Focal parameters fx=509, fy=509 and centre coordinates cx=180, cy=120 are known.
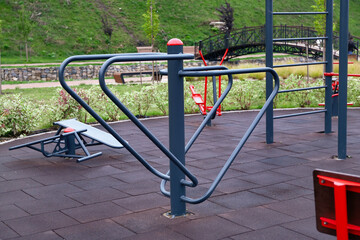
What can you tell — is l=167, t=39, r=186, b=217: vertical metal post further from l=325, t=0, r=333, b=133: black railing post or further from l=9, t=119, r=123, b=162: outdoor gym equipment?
l=325, t=0, r=333, b=133: black railing post

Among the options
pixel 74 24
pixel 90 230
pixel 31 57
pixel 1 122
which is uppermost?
pixel 74 24

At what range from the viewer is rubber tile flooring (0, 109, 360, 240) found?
3.85m

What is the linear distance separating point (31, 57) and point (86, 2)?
10347mm

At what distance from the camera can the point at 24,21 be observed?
86.5 ft

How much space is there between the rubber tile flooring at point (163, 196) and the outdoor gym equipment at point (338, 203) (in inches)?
43.5

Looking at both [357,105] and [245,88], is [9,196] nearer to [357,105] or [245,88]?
[245,88]

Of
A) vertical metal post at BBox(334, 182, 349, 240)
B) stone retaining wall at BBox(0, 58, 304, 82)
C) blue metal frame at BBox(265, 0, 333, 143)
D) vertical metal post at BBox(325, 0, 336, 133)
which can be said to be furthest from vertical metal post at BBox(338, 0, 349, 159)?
stone retaining wall at BBox(0, 58, 304, 82)

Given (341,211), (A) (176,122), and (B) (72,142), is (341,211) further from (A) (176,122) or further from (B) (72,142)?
(B) (72,142)

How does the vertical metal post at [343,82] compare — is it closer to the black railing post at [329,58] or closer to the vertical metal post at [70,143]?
the black railing post at [329,58]

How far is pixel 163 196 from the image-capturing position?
4.73 m

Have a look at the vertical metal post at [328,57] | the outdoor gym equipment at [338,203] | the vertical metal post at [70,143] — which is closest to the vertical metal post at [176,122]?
the outdoor gym equipment at [338,203]

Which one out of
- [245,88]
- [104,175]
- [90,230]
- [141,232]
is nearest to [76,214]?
[90,230]

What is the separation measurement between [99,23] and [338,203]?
115ft

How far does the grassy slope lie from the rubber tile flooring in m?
23.7
